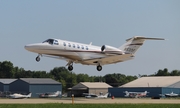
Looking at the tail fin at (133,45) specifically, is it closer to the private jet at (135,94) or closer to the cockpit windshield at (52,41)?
the cockpit windshield at (52,41)

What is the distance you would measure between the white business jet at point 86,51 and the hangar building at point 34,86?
5326 centimetres

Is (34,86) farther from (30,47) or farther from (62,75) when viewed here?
(30,47)

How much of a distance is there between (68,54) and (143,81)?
62.7 m

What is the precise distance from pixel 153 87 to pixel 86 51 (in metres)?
50.9

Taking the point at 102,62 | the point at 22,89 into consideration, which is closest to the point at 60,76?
the point at 22,89

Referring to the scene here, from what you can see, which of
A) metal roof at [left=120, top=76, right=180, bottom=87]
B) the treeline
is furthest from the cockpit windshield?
the treeline

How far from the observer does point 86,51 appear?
181 feet

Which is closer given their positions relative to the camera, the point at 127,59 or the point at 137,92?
the point at 127,59

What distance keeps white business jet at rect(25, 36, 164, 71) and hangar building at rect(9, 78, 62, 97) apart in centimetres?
5326

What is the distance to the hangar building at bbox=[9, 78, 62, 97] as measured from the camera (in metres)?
110

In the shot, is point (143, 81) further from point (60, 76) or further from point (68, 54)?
point (68, 54)

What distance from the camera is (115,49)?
5638 centimetres

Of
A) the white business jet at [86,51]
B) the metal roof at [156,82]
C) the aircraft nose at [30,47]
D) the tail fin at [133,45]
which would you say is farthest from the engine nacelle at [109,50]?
the metal roof at [156,82]
